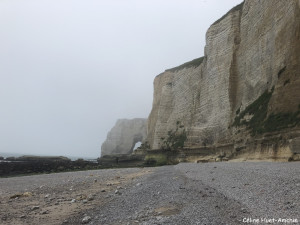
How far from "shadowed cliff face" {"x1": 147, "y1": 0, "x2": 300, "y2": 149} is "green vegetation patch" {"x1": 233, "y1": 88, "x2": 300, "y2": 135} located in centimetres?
12

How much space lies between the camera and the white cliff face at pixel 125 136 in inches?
3543

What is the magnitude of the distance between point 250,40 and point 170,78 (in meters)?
23.0

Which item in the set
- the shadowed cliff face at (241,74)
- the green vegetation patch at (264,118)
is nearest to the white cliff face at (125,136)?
the shadowed cliff face at (241,74)

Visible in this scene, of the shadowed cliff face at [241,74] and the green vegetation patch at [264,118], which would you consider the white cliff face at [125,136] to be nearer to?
the shadowed cliff face at [241,74]

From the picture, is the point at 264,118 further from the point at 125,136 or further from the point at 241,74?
the point at 125,136

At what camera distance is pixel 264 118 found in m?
19.0

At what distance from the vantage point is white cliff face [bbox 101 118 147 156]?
3543 inches

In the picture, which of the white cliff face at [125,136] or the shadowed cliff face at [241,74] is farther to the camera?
the white cliff face at [125,136]

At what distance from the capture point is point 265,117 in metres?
18.9

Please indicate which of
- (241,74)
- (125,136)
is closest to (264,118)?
(241,74)

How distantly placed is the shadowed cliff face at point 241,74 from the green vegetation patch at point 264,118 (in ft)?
0.39

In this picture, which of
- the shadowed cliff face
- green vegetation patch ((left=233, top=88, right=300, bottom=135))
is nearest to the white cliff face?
the shadowed cliff face

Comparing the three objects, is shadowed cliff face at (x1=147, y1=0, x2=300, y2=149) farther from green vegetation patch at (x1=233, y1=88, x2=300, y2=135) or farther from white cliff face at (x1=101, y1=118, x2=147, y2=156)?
white cliff face at (x1=101, y1=118, x2=147, y2=156)

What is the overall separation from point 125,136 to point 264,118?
74790 mm
